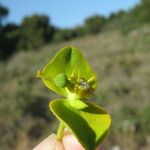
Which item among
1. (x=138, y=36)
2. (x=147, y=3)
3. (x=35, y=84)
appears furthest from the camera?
(x=147, y=3)

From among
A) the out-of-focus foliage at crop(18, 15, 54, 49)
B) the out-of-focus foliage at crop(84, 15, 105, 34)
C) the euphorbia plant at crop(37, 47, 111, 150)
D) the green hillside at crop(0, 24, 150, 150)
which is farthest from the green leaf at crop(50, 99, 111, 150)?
the out-of-focus foliage at crop(84, 15, 105, 34)

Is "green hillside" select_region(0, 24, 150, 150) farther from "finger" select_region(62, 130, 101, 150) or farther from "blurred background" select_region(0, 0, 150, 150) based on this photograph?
"finger" select_region(62, 130, 101, 150)

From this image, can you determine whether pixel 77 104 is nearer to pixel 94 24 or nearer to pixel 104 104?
pixel 104 104

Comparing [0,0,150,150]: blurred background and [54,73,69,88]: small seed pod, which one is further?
[0,0,150,150]: blurred background

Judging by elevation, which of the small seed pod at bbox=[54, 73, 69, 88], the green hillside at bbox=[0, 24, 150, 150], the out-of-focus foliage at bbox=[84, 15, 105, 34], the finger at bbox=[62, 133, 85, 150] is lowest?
the out-of-focus foliage at bbox=[84, 15, 105, 34]

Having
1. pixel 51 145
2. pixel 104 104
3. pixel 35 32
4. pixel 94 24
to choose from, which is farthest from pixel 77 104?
pixel 94 24

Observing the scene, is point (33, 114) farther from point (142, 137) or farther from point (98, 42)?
point (98, 42)

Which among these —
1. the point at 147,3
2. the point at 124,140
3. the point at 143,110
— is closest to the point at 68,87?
the point at 124,140

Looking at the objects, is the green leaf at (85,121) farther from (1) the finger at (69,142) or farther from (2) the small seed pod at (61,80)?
(1) the finger at (69,142)
